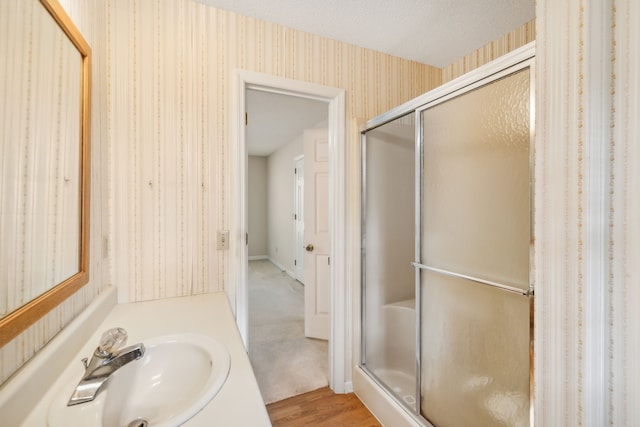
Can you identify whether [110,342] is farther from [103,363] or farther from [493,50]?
[493,50]

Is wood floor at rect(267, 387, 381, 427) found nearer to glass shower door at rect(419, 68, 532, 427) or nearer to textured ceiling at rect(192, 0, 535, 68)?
glass shower door at rect(419, 68, 532, 427)

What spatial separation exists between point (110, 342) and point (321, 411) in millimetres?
1483

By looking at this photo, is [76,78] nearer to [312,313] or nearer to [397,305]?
[397,305]

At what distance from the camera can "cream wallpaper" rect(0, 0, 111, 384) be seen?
2.66ft

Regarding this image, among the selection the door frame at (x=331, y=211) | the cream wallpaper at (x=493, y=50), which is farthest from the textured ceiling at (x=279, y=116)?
the cream wallpaper at (x=493, y=50)

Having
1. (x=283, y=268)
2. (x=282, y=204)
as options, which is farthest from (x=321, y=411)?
(x=282, y=204)

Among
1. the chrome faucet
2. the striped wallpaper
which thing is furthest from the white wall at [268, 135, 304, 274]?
the chrome faucet

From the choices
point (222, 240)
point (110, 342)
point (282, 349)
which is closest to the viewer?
point (110, 342)

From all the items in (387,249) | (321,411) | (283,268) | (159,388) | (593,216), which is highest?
(593,216)

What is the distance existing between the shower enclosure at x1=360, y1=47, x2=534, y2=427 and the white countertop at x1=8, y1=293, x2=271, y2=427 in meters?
0.99

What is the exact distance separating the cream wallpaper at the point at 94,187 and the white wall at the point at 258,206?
5.01 metres

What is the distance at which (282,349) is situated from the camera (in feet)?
7.97

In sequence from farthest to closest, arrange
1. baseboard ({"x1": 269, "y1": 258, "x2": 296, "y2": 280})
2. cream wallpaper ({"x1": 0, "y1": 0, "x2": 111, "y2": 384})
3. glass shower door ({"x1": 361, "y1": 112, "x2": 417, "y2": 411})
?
baseboard ({"x1": 269, "y1": 258, "x2": 296, "y2": 280}) < glass shower door ({"x1": 361, "y1": 112, "x2": 417, "y2": 411}) < cream wallpaper ({"x1": 0, "y1": 0, "x2": 111, "y2": 384})

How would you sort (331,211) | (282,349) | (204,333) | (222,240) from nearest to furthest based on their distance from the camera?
(204,333)
(222,240)
(331,211)
(282,349)
